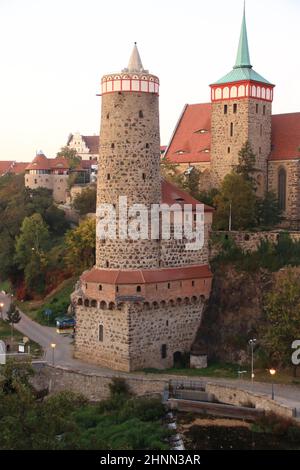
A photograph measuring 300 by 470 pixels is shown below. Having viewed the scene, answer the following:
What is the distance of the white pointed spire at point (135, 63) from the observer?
39.8m

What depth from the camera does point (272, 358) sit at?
37.7 m

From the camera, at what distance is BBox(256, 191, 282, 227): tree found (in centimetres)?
4975

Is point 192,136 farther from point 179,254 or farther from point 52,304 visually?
point 179,254

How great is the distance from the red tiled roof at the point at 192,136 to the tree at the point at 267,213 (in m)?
7.38

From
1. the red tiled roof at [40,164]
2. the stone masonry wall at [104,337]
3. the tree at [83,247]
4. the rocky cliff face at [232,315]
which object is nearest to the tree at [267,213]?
the rocky cliff face at [232,315]

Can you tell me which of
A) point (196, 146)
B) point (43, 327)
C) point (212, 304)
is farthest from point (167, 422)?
point (196, 146)

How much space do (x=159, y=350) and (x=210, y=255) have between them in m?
7.55

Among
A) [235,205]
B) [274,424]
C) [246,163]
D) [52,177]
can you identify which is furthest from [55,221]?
[274,424]

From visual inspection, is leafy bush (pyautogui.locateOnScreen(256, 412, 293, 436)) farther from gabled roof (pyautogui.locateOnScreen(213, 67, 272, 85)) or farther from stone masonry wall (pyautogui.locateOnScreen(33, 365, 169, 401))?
gabled roof (pyautogui.locateOnScreen(213, 67, 272, 85))

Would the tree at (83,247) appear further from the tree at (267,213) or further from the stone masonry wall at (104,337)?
the stone masonry wall at (104,337)

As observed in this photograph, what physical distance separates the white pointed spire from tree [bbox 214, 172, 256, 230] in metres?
11.7

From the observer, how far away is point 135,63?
40281 mm

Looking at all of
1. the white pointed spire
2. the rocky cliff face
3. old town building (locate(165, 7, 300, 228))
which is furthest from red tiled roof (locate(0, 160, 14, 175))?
the rocky cliff face

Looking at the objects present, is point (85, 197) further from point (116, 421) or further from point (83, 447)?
point (83, 447)
